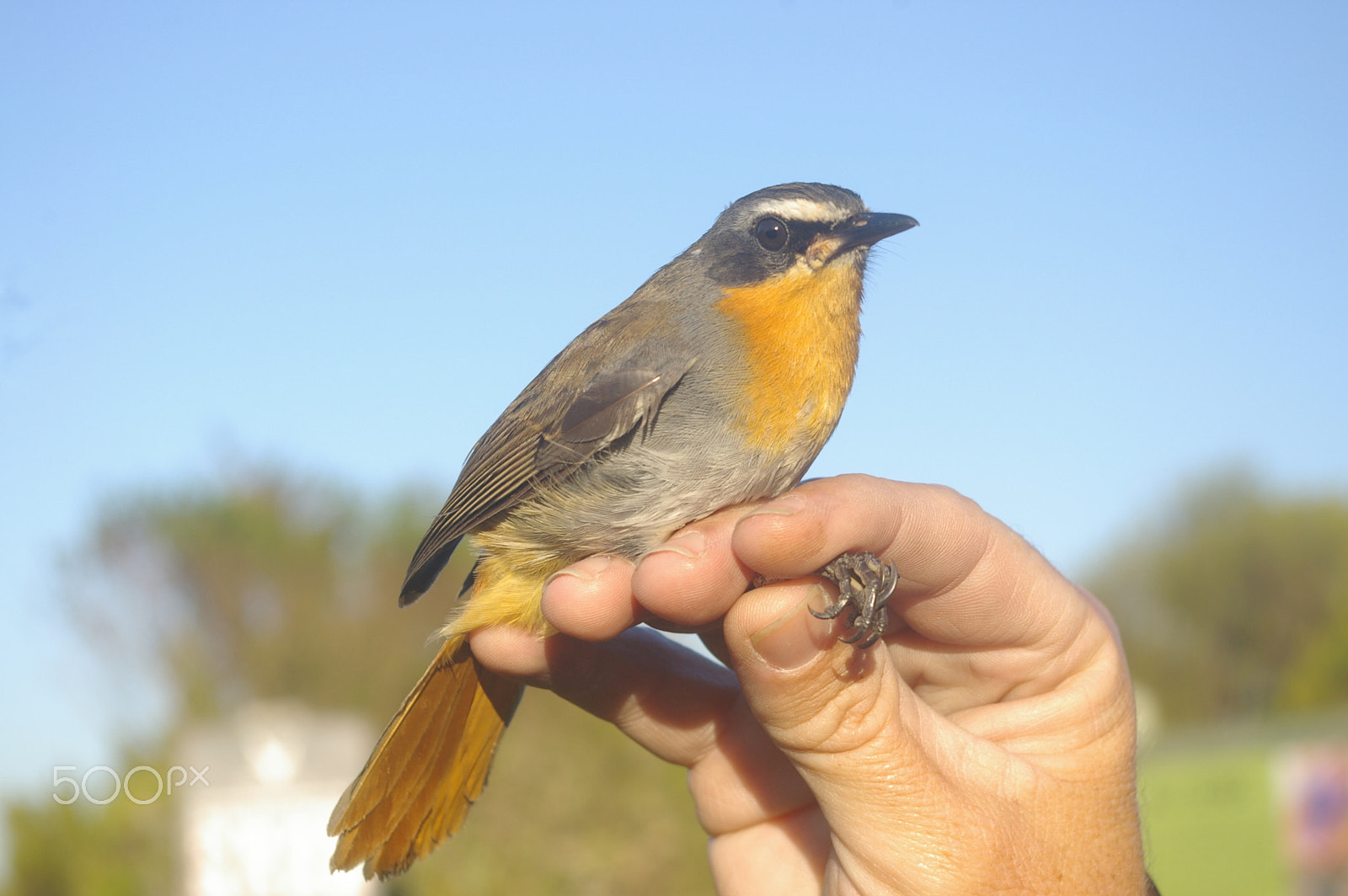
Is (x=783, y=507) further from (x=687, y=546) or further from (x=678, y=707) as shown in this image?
(x=678, y=707)

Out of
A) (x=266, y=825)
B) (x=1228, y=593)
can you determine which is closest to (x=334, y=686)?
(x=266, y=825)

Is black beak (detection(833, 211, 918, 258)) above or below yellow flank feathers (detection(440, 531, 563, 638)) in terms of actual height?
above

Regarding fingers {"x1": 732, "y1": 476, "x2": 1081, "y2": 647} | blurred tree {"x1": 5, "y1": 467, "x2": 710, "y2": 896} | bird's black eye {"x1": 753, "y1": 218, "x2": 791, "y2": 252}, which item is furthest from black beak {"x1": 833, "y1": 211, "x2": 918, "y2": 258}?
blurred tree {"x1": 5, "y1": 467, "x2": 710, "y2": 896}

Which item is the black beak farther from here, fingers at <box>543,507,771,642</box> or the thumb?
the thumb

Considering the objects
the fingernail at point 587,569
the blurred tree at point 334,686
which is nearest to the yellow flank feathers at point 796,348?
the fingernail at point 587,569

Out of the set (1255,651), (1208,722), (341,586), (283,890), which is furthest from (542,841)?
(1255,651)

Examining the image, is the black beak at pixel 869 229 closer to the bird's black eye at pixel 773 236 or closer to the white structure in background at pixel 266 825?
the bird's black eye at pixel 773 236
